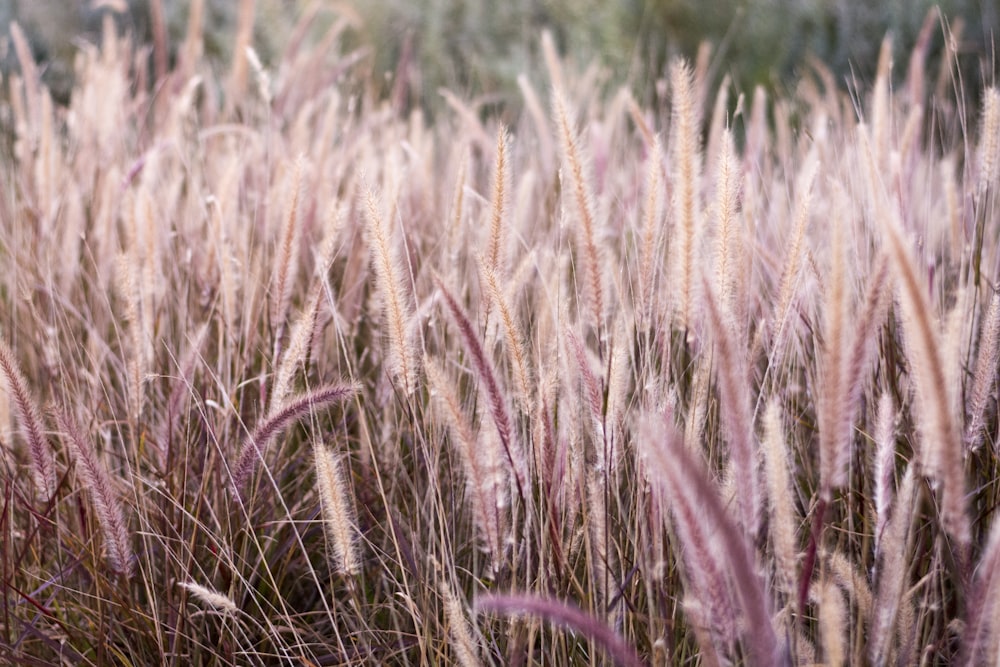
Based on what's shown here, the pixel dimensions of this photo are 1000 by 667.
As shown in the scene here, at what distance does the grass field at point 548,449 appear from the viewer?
0.67 m

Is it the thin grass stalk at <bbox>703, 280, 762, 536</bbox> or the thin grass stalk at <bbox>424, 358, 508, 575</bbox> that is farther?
the thin grass stalk at <bbox>424, 358, 508, 575</bbox>

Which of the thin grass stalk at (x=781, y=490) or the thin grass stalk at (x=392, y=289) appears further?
the thin grass stalk at (x=392, y=289)

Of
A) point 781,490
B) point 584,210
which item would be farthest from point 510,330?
point 781,490

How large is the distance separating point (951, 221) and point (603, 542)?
72cm

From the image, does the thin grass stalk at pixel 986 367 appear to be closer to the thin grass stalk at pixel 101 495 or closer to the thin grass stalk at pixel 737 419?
the thin grass stalk at pixel 737 419

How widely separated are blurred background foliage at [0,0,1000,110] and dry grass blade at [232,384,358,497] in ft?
8.36

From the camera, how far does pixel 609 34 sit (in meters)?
3.76

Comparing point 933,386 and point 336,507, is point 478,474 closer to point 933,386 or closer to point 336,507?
point 336,507

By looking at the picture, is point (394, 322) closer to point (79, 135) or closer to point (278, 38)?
point (79, 135)

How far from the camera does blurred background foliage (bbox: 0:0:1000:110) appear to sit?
375 centimetres

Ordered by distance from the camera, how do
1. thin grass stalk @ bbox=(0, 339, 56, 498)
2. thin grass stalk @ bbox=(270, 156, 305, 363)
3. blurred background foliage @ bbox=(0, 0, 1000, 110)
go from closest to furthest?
thin grass stalk @ bbox=(0, 339, 56, 498), thin grass stalk @ bbox=(270, 156, 305, 363), blurred background foliage @ bbox=(0, 0, 1000, 110)

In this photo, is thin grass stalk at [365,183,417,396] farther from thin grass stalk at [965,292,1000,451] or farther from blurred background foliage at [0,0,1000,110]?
blurred background foliage at [0,0,1000,110]

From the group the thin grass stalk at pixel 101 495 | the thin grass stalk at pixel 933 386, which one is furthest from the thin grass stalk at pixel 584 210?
the thin grass stalk at pixel 101 495

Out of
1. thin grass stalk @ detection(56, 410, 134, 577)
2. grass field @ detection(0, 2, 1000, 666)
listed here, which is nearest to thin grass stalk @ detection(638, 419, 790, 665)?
grass field @ detection(0, 2, 1000, 666)
